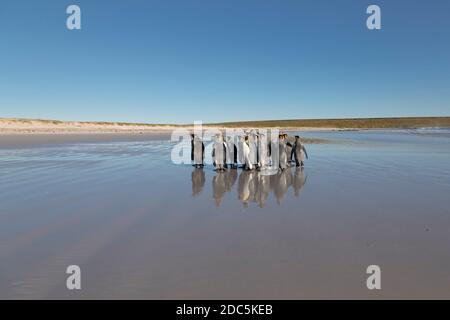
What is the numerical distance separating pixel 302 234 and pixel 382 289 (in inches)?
56.9

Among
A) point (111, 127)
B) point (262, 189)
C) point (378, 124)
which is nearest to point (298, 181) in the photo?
point (262, 189)

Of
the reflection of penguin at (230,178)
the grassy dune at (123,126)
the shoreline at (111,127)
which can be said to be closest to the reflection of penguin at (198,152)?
the reflection of penguin at (230,178)

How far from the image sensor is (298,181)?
842 cm

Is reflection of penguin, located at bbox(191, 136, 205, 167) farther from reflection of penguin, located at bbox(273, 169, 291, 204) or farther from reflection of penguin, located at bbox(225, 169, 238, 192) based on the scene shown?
reflection of penguin, located at bbox(273, 169, 291, 204)

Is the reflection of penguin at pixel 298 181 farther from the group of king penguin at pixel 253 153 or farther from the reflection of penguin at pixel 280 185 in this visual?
the group of king penguin at pixel 253 153

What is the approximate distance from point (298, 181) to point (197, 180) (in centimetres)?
263

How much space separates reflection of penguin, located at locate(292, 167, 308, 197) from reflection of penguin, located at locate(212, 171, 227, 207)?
5.21ft

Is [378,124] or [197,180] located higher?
[378,124]

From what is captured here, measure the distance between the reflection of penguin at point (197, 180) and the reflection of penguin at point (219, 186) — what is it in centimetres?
32

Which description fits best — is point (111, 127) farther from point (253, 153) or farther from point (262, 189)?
point (262, 189)

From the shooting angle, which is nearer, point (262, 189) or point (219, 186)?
→ point (262, 189)

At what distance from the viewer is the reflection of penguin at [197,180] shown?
724cm

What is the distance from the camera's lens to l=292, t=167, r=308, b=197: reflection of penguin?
23.9 ft
